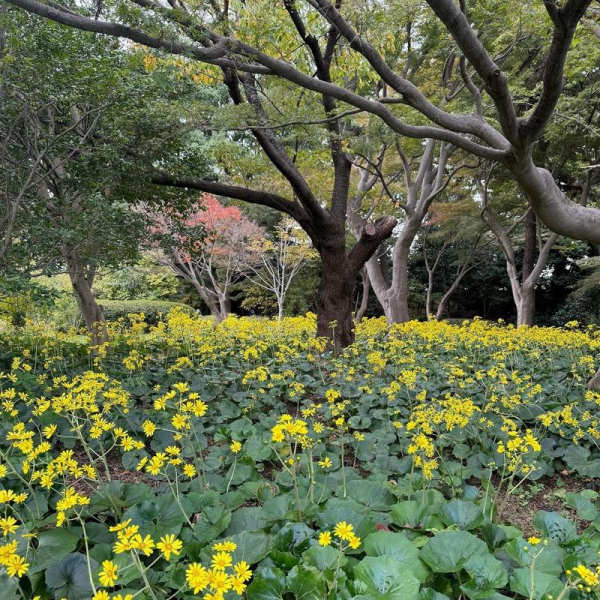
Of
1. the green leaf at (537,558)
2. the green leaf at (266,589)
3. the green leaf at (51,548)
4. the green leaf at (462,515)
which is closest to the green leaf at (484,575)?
the green leaf at (537,558)

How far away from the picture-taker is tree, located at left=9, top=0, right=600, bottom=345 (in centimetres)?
340

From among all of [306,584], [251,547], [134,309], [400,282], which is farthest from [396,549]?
[134,309]

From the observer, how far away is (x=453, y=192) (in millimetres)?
14789

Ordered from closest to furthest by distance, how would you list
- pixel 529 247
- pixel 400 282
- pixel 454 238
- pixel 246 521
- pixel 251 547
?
pixel 251 547 < pixel 246 521 < pixel 400 282 < pixel 529 247 < pixel 454 238

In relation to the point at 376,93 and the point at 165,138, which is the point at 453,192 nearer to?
the point at 376,93

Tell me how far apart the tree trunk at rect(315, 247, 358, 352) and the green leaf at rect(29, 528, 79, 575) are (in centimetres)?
491

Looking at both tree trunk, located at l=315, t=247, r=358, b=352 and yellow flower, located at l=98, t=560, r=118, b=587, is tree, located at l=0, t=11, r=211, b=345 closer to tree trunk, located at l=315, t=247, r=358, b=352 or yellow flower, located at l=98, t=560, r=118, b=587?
tree trunk, located at l=315, t=247, r=358, b=352

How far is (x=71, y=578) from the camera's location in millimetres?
1493

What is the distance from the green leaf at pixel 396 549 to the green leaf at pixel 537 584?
273mm

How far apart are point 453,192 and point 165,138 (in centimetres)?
1204

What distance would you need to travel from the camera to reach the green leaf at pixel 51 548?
1.55 metres

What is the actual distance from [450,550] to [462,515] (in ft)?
1.11

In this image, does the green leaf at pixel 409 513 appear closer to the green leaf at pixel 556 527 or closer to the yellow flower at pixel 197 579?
the green leaf at pixel 556 527

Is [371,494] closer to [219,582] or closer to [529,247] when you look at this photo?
[219,582]
